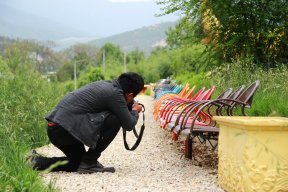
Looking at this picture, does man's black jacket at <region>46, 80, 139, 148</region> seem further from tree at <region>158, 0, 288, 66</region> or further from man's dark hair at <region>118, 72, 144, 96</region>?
tree at <region>158, 0, 288, 66</region>

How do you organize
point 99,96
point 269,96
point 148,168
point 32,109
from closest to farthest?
point 99,96 → point 148,168 → point 269,96 → point 32,109

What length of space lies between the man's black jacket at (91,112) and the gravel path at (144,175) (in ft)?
1.34

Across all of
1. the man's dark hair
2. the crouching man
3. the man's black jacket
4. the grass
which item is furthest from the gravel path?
the man's dark hair

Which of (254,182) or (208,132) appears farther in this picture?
(208,132)

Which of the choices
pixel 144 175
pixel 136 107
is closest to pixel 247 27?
pixel 136 107

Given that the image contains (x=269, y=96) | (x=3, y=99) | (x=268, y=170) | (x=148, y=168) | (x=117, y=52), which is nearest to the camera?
(x=268, y=170)

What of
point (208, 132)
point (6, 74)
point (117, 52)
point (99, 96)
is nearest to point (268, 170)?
point (208, 132)

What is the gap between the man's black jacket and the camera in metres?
4.63

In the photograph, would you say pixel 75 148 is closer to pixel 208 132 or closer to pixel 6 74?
pixel 208 132

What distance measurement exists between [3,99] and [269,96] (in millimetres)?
3680

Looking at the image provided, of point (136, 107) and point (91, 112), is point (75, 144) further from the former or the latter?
point (136, 107)

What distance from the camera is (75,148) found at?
195 inches

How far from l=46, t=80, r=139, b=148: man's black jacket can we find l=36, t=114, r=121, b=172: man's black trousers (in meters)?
0.08

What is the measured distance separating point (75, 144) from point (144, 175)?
2.42 feet
